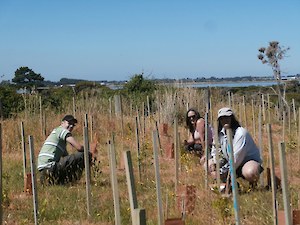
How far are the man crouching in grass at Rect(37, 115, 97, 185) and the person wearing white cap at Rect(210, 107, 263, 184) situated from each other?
1.39 m

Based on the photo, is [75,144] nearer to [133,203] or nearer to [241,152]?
[241,152]

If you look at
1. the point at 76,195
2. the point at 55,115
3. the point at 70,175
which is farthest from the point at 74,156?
the point at 55,115

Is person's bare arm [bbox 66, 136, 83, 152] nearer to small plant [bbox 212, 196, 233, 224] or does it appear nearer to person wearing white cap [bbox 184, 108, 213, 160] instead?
person wearing white cap [bbox 184, 108, 213, 160]

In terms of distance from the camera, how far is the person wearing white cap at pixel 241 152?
14.5ft

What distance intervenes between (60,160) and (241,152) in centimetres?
195

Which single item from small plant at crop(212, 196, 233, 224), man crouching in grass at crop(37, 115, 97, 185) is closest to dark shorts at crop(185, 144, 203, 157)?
man crouching in grass at crop(37, 115, 97, 185)

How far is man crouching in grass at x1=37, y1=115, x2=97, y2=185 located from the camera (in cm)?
501

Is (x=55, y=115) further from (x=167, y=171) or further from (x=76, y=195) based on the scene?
(x=76, y=195)

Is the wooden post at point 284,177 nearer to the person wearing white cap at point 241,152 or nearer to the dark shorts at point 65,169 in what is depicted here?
the person wearing white cap at point 241,152

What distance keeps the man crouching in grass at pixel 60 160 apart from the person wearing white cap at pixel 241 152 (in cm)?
139

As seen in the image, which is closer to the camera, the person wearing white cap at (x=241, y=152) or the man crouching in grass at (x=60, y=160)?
the person wearing white cap at (x=241, y=152)

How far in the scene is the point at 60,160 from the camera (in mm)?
5102

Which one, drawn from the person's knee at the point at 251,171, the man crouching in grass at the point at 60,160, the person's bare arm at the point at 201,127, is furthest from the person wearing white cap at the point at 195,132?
the man crouching in grass at the point at 60,160

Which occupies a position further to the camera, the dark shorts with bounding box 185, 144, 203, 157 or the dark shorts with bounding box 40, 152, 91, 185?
the dark shorts with bounding box 185, 144, 203, 157
